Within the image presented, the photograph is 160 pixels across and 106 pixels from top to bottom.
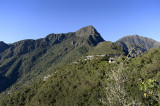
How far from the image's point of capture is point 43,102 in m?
92.9

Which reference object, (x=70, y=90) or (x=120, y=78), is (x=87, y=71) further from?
(x=120, y=78)

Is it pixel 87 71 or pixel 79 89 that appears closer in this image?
pixel 79 89

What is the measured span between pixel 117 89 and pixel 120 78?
1.30 metres

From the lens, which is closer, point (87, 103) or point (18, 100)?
point (87, 103)

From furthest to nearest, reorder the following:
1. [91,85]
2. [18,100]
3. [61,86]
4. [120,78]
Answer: [18,100], [61,86], [91,85], [120,78]

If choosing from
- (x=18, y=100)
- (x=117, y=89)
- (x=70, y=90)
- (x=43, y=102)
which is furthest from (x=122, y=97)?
(x=18, y=100)

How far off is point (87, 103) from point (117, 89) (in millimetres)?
75415

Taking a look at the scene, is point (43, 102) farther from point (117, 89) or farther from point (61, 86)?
point (117, 89)

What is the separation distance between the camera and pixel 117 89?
11.6m

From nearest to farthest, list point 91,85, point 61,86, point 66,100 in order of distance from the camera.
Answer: point 66,100 < point 91,85 < point 61,86


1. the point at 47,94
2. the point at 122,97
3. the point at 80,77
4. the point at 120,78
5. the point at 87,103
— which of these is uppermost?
the point at 120,78

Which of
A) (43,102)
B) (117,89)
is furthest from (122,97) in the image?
(43,102)

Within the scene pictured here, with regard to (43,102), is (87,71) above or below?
above

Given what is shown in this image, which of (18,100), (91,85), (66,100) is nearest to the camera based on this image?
(66,100)
